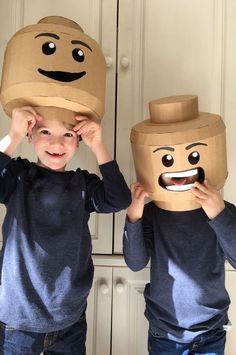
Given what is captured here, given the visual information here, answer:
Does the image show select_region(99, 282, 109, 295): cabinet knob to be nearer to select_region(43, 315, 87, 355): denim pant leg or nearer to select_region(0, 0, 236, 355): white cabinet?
select_region(0, 0, 236, 355): white cabinet

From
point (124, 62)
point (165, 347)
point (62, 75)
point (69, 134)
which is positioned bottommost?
point (165, 347)

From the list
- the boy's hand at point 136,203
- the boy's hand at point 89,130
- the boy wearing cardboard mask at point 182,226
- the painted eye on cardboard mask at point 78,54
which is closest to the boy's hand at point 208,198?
the boy wearing cardboard mask at point 182,226

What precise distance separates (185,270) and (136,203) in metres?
0.20

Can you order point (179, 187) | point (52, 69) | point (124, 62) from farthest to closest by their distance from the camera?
point (124, 62) → point (179, 187) → point (52, 69)

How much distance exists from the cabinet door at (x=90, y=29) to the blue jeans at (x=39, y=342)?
0.29 metres

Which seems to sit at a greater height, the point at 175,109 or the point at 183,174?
the point at 175,109

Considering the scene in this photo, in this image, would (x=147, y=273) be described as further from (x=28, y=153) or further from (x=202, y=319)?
(x=28, y=153)

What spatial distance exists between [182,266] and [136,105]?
1.51 feet

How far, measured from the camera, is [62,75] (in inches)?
32.3

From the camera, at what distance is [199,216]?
3.30 feet

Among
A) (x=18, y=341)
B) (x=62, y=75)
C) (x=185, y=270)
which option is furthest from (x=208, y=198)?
(x=18, y=341)

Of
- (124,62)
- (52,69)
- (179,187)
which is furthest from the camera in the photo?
(124,62)

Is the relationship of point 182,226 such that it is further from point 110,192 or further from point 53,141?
point 53,141

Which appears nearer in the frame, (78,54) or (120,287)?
(78,54)
